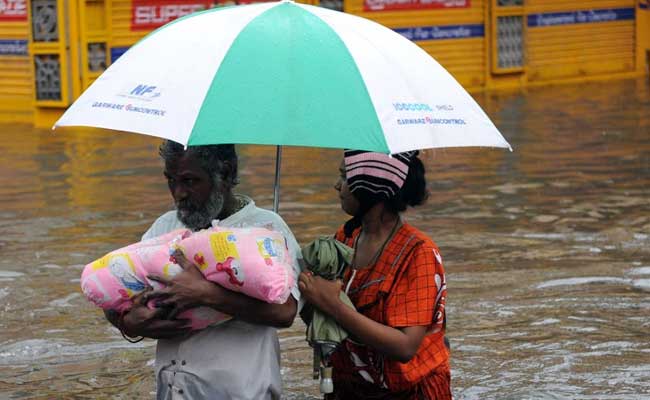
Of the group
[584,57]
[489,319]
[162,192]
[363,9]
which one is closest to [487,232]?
[489,319]

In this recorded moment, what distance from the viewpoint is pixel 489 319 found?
720 centimetres

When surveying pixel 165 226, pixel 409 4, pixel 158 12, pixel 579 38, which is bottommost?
pixel 165 226

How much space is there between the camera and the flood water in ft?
20.8

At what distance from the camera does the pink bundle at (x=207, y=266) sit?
3.39 meters

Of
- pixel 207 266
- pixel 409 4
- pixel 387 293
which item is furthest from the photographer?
pixel 409 4

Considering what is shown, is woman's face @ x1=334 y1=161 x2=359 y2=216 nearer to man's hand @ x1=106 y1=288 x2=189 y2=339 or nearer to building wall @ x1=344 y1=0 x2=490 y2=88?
man's hand @ x1=106 y1=288 x2=189 y2=339

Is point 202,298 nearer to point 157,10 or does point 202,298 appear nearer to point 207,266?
point 207,266

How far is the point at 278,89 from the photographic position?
A: 11.3 feet

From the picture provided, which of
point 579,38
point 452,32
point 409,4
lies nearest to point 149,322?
point 409,4

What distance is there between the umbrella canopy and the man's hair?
179mm

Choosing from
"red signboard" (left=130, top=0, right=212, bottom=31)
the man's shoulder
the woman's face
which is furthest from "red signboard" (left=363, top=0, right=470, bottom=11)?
the man's shoulder

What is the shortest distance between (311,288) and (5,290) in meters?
4.77

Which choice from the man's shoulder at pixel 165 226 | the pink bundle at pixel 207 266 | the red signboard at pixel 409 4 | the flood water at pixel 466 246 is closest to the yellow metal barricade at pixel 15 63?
the flood water at pixel 466 246

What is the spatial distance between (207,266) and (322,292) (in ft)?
1.11
